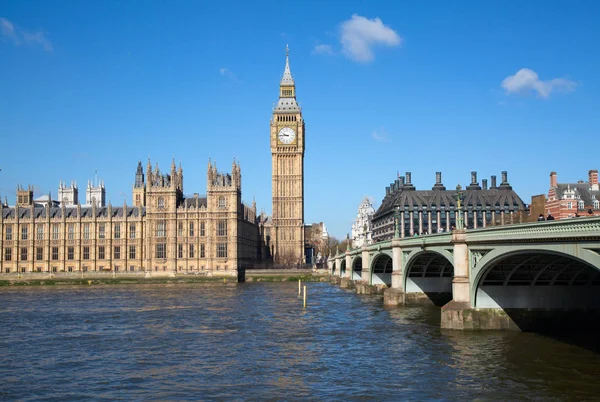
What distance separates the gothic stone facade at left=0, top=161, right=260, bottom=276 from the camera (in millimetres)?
122250

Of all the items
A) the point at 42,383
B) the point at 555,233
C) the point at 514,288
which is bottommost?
the point at 42,383

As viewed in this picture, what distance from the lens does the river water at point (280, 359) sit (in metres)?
28.8

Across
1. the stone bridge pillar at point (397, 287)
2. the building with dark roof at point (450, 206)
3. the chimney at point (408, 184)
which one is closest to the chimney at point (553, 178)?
the building with dark roof at point (450, 206)

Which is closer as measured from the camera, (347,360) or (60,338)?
(347,360)

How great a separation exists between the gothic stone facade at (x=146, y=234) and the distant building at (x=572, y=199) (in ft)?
176

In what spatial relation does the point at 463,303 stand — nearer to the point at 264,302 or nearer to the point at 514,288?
the point at 514,288

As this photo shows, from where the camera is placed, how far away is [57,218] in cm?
12838

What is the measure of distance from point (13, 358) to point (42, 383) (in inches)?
299

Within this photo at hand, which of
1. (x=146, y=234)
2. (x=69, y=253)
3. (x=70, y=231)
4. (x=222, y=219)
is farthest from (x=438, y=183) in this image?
(x=69, y=253)

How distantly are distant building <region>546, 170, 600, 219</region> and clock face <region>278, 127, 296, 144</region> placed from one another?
66.6 metres

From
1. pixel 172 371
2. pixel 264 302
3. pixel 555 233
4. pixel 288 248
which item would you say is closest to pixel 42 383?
pixel 172 371

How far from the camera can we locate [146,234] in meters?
124

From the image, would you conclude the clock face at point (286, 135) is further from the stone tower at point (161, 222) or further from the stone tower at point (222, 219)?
the stone tower at point (161, 222)

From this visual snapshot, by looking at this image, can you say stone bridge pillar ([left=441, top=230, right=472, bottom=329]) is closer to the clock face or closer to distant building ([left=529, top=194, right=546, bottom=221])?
distant building ([left=529, top=194, right=546, bottom=221])
